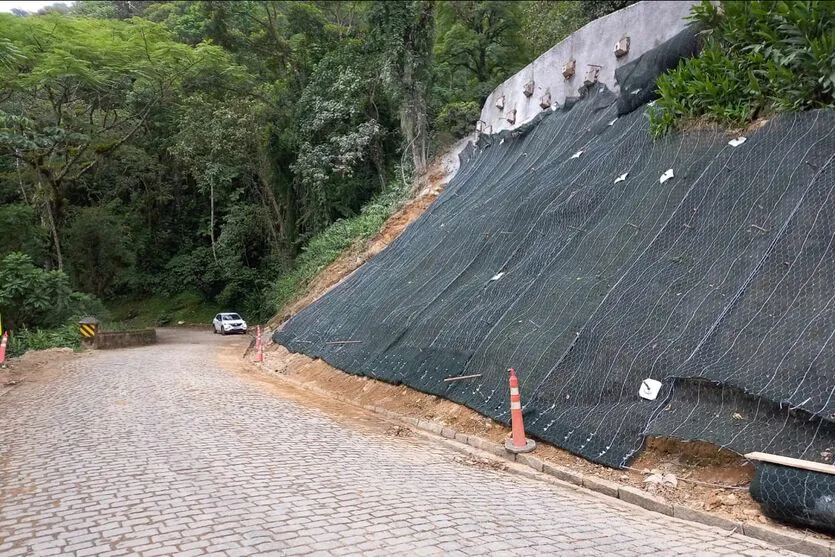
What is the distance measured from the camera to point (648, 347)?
20.5ft

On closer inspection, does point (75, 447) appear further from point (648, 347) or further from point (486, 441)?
point (648, 347)

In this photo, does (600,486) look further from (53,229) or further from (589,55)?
(53,229)

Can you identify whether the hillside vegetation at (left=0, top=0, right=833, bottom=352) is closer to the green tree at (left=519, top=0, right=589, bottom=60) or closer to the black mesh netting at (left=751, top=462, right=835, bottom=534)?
the green tree at (left=519, top=0, right=589, bottom=60)

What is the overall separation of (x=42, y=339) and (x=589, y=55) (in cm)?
1801

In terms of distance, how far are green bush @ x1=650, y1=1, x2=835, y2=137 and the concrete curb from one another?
524 centimetres

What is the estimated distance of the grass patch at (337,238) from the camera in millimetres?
21234

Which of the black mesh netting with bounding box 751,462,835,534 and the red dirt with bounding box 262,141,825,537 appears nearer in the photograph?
the black mesh netting with bounding box 751,462,835,534

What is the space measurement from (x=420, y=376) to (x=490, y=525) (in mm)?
4600

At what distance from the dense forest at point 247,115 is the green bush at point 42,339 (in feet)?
2.24

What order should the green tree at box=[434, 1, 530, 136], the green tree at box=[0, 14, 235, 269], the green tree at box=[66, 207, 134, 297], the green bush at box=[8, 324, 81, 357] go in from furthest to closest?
1. the green tree at box=[66, 207, 134, 297]
2. the green tree at box=[434, 1, 530, 136]
3. the green tree at box=[0, 14, 235, 269]
4. the green bush at box=[8, 324, 81, 357]

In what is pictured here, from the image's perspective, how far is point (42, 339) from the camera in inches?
723

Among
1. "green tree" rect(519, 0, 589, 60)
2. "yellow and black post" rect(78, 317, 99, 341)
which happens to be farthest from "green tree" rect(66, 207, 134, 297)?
"green tree" rect(519, 0, 589, 60)

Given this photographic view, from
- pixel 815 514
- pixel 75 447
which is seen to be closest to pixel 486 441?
pixel 815 514

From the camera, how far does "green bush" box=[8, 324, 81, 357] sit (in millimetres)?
16891
